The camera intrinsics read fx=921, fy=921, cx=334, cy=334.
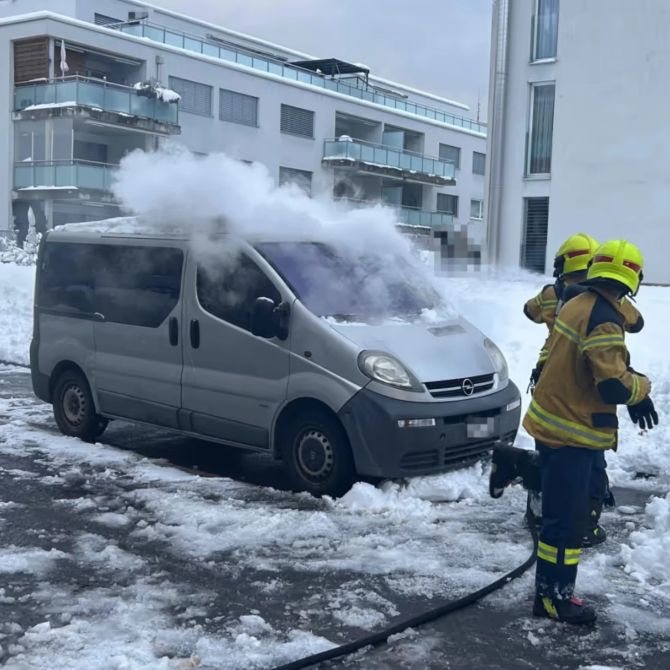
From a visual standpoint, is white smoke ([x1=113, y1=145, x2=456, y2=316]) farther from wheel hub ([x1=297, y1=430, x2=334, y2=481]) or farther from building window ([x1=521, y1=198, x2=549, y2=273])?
building window ([x1=521, y1=198, x2=549, y2=273])

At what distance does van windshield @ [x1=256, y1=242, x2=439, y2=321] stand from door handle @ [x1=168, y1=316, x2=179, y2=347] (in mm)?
1039

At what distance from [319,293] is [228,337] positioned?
833 millimetres

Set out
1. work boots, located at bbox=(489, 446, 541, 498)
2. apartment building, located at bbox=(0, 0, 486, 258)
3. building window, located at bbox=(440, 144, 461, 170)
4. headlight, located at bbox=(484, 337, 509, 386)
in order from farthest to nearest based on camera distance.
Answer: building window, located at bbox=(440, 144, 461, 170), apartment building, located at bbox=(0, 0, 486, 258), headlight, located at bbox=(484, 337, 509, 386), work boots, located at bbox=(489, 446, 541, 498)

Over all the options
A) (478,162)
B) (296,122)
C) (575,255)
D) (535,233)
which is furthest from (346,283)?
(478,162)

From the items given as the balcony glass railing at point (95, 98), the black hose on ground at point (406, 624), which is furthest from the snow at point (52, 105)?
the black hose on ground at point (406, 624)

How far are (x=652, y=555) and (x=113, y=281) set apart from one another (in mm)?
5154

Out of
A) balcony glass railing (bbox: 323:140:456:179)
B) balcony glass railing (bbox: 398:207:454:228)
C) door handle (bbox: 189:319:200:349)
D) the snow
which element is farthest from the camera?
the snow

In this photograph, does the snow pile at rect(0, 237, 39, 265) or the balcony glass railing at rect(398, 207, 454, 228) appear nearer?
the balcony glass railing at rect(398, 207, 454, 228)

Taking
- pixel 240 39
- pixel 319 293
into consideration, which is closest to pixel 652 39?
pixel 319 293

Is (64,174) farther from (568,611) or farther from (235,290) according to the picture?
(568,611)

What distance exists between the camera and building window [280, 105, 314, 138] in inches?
1405

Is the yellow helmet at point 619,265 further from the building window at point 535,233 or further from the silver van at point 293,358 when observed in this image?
the building window at point 535,233

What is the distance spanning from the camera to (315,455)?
6734 millimetres

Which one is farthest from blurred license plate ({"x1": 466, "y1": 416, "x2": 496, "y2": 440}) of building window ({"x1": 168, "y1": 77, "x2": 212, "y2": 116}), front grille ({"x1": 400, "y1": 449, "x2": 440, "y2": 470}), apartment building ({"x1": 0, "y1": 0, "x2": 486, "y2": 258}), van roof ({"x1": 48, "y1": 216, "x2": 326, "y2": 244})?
building window ({"x1": 168, "y1": 77, "x2": 212, "y2": 116})
